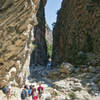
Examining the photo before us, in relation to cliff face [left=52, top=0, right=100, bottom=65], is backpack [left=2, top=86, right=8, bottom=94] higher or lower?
lower

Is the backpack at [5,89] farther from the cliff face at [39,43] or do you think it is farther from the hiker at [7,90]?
the cliff face at [39,43]

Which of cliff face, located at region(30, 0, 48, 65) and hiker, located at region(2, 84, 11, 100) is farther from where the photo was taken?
cliff face, located at region(30, 0, 48, 65)

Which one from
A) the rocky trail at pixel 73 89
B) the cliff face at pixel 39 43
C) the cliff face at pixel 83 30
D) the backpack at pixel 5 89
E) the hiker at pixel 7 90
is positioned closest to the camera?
the hiker at pixel 7 90

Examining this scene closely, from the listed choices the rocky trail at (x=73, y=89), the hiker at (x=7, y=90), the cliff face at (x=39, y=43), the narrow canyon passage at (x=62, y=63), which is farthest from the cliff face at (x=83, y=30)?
the cliff face at (x=39, y=43)

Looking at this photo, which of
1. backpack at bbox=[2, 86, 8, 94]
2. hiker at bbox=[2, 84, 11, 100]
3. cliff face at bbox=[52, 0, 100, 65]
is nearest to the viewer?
hiker at bbox=[2, 84, 11, 100]

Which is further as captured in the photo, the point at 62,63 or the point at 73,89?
the point at 62,63

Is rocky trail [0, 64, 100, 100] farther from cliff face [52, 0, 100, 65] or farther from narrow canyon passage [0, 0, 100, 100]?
cliff face [52, 0, 100, 65]

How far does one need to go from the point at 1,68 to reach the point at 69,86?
6.24 metres

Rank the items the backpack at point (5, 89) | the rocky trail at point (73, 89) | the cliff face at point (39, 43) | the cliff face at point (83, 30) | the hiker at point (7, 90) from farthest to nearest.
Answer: the cliff face at point (39, 43) < the cliff face at point (83, 30) < the rocky trail at point (73, 89) < the backpack at point (5, 89) < the hiker at point (7, 90)

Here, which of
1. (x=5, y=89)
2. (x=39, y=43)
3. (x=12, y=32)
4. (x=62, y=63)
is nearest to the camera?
(x=5, y=89)

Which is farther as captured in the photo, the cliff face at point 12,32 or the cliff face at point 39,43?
the cliff face at point 39,43

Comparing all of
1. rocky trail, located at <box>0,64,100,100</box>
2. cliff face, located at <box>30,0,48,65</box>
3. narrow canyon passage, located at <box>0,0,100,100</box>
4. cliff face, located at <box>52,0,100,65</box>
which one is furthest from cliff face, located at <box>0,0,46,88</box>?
cliff face, located at <box>30,0,48,65</box>

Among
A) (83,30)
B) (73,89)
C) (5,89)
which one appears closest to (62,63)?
(73,89)

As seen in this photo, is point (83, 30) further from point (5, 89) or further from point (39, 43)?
point (39, 43)
